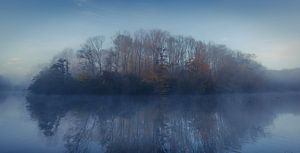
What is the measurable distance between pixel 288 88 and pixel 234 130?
1861 inches

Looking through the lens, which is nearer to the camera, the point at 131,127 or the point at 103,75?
the point at 131,127

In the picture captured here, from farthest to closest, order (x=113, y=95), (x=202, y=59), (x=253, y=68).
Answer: (x=253, y=68) < (x=202, y=59) < (x=113, y=95)

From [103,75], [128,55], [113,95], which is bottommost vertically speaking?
[113,95]

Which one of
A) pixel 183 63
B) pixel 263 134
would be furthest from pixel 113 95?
pixel 263 134

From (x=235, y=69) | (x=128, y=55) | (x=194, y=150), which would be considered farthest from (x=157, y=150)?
(x=235, y=69)

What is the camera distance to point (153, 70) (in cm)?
4750

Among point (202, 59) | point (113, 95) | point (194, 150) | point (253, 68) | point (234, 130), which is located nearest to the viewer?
point (194, 150)

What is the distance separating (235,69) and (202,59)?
638cm

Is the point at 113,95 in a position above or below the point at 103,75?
below

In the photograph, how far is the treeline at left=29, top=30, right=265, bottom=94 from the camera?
148 ft

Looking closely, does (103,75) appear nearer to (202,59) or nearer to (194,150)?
(202,59)

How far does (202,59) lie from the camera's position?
50.9m

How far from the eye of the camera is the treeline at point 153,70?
44969mm

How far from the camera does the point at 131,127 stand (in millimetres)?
17219
